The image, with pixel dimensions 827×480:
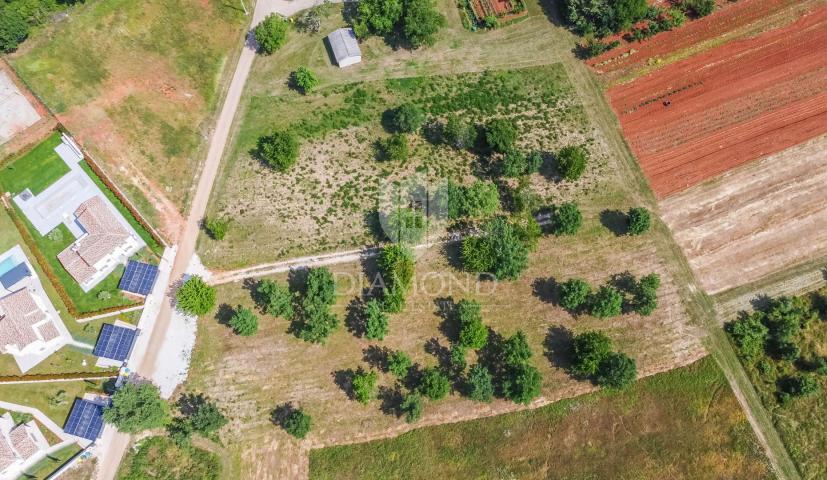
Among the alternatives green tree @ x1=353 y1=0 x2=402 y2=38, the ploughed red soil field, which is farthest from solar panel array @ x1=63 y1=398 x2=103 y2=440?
the ploughed red soil field

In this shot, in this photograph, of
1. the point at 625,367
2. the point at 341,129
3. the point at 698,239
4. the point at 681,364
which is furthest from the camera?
the point at 341,129

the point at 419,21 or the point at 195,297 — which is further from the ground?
the point at 419,21

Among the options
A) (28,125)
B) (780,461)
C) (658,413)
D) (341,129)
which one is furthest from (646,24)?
(28,125)

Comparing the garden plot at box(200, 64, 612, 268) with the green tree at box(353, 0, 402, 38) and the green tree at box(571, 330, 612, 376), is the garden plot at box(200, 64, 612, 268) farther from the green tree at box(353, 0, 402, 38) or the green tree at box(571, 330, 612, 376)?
the green tree at box(571, 330, 612, 376)

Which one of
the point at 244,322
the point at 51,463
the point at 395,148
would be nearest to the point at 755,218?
the point at 395,148

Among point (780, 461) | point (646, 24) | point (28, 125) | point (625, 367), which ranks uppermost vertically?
point (28, 125)

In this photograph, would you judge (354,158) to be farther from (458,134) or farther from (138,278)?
(138,278)

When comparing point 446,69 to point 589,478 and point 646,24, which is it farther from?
point 589,478
